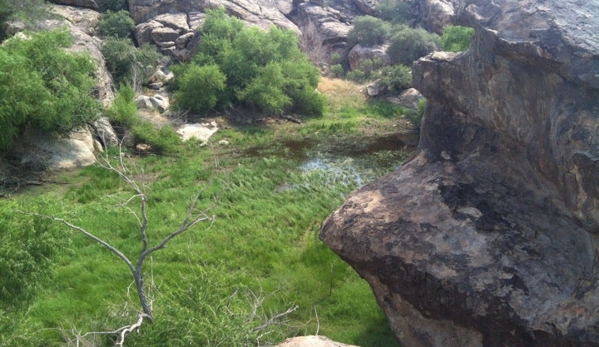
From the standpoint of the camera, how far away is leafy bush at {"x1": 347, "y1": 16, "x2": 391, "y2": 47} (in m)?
37.5

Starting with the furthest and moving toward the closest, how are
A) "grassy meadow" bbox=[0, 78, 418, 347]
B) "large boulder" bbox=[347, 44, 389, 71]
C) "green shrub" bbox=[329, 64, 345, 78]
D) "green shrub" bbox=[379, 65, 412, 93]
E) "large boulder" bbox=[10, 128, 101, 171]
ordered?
"large boulder" bbox=[347, 44, 389, 71] < "green shrub" bbox=[329, 64, 345, 78] < "green shrub" bbox=[379, 65, 412, 93] < "large boulder" bbox=[10, 128, 101, 171] < "grassy meadow" bbox=[0, 78, 418, 347]

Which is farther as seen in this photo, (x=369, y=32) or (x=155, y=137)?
(x=369, y=32)

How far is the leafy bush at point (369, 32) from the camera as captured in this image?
37.5 metres

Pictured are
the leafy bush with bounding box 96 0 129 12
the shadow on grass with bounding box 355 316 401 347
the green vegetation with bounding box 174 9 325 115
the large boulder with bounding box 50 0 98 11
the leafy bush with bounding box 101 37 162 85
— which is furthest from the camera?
the leafy bush with bounding box 96 0 129 12

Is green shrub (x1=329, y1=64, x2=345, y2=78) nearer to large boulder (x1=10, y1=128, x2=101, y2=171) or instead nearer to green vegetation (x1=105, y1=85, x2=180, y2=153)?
green vegetation (x1=105, y1=85, x2=180, y2=153)

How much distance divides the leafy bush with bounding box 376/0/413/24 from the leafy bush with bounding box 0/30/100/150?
92.3ft

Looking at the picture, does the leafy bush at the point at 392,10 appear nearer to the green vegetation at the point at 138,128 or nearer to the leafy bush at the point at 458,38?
the leafy bush at the point at 458,38

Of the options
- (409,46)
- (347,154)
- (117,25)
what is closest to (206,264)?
(347,154)

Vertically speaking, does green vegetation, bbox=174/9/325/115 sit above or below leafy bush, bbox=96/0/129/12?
above

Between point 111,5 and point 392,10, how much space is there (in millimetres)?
20138

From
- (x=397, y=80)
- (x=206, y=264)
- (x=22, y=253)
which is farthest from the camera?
(x=397, y=80)

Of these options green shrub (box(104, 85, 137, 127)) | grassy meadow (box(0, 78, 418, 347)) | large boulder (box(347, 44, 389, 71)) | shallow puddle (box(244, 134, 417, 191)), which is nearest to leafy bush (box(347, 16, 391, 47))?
large boulder (box(347, 44, 389, 71))

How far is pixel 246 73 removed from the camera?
26.9m

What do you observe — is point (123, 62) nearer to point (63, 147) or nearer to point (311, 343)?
point (63, 147)
